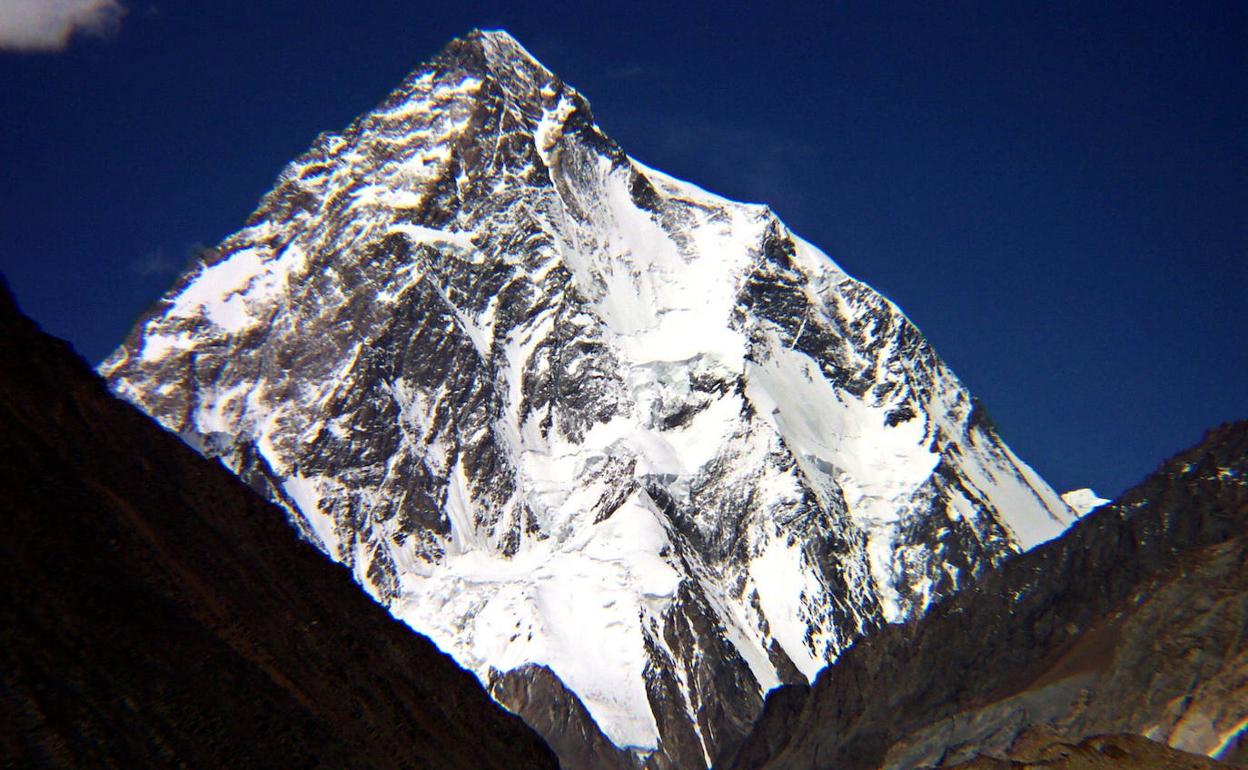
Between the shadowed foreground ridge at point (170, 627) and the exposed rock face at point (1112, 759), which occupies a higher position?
the shadowed foreground ridge at point (170, 627)

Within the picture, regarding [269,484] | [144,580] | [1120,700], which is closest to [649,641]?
[269,484]

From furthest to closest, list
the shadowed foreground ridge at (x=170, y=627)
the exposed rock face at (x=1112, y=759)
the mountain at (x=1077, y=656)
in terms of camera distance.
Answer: the mountain at (x=1077, y=656)
the exposed rock face at (x=1112, y=759)
the shadowed foreground ridge at (x=170, y=627)

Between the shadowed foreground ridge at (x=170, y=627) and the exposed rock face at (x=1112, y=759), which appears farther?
the exposed rock face at (x=1112, y=759)

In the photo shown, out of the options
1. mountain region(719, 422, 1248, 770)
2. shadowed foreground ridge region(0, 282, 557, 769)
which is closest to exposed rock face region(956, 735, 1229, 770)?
mountain region(719, 422, 1248, 770)

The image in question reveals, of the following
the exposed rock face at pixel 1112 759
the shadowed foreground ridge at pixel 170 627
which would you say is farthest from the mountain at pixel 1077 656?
the shadowed foreground ridge at pixel 170 627

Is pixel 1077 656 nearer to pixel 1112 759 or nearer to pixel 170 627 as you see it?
pixel 1112 759

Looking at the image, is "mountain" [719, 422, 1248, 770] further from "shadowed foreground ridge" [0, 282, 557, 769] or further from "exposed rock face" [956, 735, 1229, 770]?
"shadowed foreground ridge" [0, 282, 557, 769]

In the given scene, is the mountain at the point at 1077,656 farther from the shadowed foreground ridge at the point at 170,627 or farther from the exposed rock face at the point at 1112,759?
the shadowed foreground ridge at the point at 170,627
